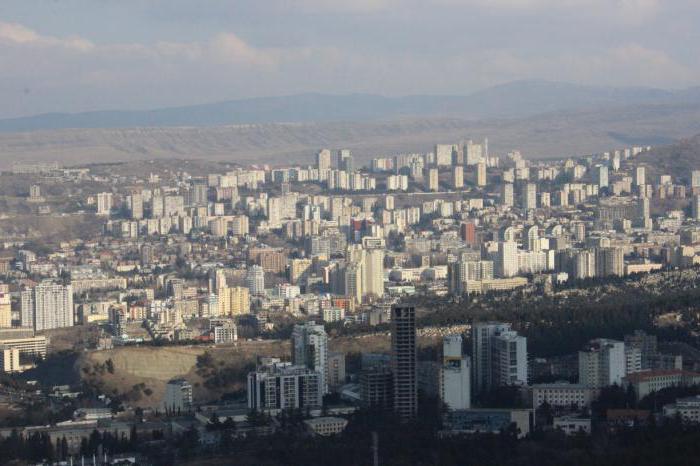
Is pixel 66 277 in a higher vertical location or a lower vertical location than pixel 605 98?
lower

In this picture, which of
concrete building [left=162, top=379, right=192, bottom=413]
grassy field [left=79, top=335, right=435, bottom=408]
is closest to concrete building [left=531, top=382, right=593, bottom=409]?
grassy field [left=79, top=335, right=435, bottom=408]

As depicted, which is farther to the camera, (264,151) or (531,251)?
(264,151)

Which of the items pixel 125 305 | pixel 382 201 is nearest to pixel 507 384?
pixel 125 305

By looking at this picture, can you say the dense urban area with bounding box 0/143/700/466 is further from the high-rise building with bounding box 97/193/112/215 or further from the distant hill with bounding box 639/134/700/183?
the distant hill with bounding box 639/134/700/183

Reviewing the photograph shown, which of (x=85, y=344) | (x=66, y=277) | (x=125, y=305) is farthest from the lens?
(x=66, y=277)

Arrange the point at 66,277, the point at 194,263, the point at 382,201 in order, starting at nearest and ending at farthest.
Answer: the point at 66,277, the point at 194,263, the point at 382,201

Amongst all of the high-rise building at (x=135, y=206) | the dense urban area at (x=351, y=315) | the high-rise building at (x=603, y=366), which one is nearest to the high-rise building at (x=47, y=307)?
the dense urban area at (x=351, y=315)

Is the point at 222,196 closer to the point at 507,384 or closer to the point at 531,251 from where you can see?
the point at 531,251
